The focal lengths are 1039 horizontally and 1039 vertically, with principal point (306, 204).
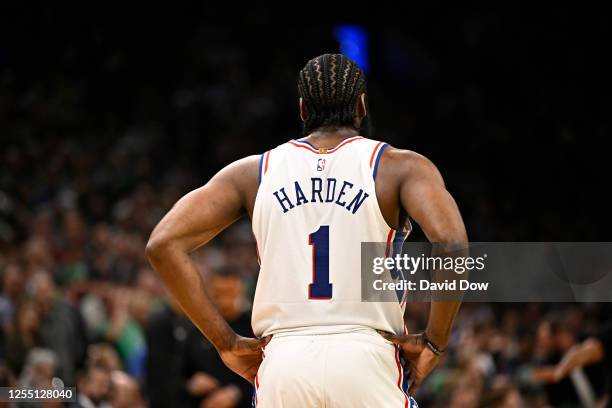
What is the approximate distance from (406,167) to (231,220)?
0.69 metres

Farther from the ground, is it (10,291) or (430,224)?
(10,291)

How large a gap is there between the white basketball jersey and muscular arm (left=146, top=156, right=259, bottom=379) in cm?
12

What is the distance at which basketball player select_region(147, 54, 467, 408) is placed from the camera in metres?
3.46

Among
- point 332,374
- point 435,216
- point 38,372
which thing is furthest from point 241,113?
point 332,374

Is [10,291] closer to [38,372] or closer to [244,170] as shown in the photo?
[38,372]

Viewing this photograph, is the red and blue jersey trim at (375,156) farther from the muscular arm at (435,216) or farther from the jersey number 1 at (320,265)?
the jersey number 1 at (320,265)

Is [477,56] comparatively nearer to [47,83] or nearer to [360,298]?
[47,83]

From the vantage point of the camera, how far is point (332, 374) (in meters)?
3.40

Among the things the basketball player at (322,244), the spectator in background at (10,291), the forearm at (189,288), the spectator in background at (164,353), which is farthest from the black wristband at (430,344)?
the spectator in background at (10,291)

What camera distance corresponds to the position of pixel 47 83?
14.2 meters

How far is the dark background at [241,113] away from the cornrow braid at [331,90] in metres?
6.66

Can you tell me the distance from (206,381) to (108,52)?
839 centimetres

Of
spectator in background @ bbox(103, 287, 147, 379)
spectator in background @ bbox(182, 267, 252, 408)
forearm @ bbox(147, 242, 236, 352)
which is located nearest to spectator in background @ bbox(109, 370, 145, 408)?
spectator in background @ bbox(182, 267, 252, 408)

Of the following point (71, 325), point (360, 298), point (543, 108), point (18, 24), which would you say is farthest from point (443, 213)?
point (18, 24)
